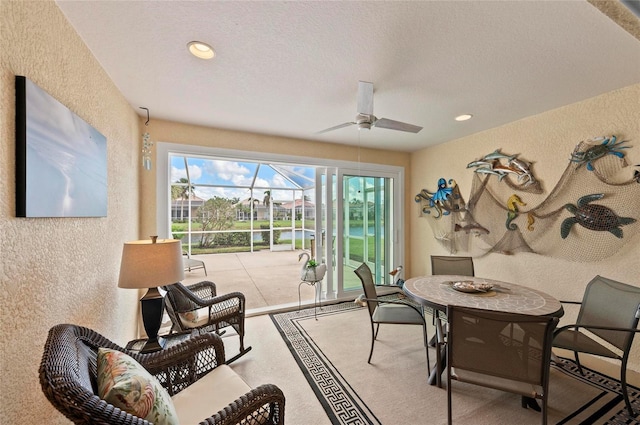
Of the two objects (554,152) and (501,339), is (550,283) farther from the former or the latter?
(501,339)

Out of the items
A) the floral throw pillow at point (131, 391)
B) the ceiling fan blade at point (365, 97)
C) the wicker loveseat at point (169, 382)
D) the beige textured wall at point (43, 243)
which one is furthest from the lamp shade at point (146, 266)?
the ceiling fan blade at point (365, 97)

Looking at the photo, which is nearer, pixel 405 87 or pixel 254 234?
pixel 405 87

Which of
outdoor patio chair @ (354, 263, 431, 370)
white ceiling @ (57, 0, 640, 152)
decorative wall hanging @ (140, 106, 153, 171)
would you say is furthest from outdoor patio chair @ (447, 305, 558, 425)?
decorative wall hanging @ (140, 106, 153, 171)

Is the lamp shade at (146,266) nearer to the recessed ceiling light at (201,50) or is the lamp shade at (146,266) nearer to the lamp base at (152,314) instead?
the lamp base at (152,314)

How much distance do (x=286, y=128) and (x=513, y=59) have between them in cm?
214

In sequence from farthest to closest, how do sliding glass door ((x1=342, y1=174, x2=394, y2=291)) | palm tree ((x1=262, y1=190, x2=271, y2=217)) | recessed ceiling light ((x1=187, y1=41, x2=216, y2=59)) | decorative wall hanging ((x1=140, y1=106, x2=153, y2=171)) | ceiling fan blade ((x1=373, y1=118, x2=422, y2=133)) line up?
1. palm tree ((x1=262, y1=190, x2=271, y2=217))
2. sliding glass door ((x1=342, y1=174, x2=394, y2=291))
3. decorative wall hanging ((x1=140, y1=106, x2=153, y2=171))
4. ceiling fan blade ((x1=373, y1=118, x2=422, y2=133))
5. recessed ceiling light ((x1=187, y1=41, x2=216, y2=59))

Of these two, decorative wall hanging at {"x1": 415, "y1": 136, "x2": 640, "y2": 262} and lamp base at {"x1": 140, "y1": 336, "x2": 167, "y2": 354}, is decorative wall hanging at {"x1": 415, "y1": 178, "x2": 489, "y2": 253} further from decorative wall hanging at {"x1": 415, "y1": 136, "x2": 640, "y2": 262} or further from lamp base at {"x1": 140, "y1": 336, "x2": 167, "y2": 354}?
lamp base at {"x1": 140, "y1": 336, "x2": 167, "y2": 354}

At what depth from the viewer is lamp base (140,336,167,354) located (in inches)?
63.1

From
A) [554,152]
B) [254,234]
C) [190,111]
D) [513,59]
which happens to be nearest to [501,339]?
[513,59]

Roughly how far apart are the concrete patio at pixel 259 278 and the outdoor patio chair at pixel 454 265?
56.0 inches

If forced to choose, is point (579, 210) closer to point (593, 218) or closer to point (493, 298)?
point (593, 218)

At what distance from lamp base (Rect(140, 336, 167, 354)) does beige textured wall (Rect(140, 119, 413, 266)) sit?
1357mm

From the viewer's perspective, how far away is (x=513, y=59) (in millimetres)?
1635

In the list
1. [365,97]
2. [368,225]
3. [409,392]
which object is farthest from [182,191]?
[409,392]
